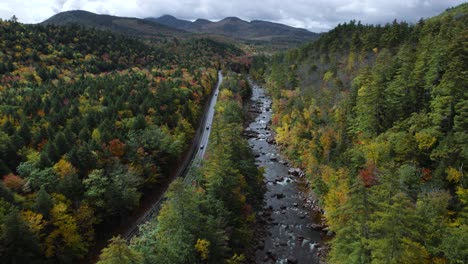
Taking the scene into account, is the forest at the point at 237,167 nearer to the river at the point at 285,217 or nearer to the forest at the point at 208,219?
the forest at the point at 208,219

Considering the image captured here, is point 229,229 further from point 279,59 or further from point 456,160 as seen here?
point 279,59

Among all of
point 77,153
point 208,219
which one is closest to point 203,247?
point 208,219

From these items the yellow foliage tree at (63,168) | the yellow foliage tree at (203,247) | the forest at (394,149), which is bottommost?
the yellow foliage tree at (203,247)

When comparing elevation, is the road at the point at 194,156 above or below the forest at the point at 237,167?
below

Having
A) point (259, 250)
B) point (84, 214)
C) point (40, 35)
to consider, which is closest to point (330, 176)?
point (259, 250)

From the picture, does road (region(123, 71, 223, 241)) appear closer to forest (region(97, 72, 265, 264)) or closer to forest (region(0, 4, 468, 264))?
forest (region(0, 4, 468, 264))

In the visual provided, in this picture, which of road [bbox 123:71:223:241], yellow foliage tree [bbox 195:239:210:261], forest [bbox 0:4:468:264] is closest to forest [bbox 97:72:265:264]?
yellow foliage tree [bbox 195:239:210:261]

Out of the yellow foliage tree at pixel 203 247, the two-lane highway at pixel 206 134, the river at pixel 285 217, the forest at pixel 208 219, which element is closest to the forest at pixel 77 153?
the forest at pixel 208 219
